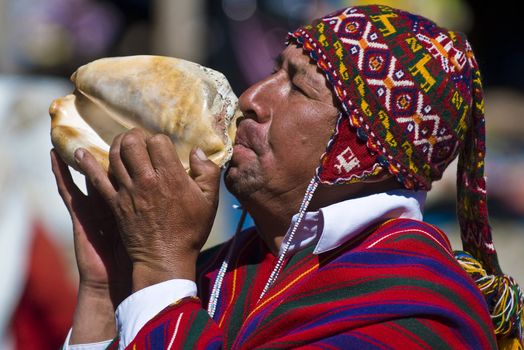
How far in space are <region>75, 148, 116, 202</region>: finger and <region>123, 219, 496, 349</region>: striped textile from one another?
325mm

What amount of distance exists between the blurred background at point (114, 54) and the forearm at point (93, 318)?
1.22 metres

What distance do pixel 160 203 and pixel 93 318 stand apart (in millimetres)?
472

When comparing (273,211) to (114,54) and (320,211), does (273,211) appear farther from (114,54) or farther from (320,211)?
(114,54)

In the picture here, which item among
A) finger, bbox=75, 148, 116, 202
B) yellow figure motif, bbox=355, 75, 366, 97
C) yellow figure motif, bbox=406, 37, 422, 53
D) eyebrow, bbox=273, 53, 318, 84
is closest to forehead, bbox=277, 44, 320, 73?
eyebrow, bbox=273, 53, 318, 84

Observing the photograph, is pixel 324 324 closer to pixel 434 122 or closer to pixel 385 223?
pixel 385 223

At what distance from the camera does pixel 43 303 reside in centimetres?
394

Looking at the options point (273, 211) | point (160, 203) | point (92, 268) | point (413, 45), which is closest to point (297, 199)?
point (273, 211)

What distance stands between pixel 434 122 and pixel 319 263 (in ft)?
1.48

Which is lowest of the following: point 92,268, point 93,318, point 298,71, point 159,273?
point 93,318

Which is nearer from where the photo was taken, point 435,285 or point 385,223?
point 435,285

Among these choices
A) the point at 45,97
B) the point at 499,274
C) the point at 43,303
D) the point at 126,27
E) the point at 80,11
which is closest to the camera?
the point at 499,274

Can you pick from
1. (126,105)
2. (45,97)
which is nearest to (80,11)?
(45,97)

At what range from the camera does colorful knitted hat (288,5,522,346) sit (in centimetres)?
224

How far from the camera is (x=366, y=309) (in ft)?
6.66
